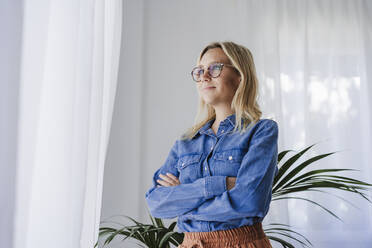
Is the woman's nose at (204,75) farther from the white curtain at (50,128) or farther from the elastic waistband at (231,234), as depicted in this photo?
the elastic waistband at (231,234)

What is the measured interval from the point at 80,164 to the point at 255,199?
55 cm

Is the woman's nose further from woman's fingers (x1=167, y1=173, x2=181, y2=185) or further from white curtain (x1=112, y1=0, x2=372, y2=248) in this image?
white curtain (x1=112, y1=0, x2=372, y2=248)

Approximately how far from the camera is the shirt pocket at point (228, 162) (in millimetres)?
1057

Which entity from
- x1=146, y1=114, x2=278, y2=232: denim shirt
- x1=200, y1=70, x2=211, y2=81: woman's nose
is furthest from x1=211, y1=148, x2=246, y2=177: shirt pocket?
x1=200, y1=70, x2=211, y2=81: woman's nose

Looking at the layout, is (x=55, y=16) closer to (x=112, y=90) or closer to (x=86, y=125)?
(x=86, y=125)

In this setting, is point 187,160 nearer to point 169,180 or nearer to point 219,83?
point 169,180

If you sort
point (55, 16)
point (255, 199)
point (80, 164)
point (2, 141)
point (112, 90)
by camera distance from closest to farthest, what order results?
point (2, 141)
point (55, 16)
point (255, 199)
point (80, 164)
point (112, 90)

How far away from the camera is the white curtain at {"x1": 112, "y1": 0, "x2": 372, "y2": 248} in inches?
96.7

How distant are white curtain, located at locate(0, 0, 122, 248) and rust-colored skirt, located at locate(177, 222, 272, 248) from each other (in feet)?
1.19

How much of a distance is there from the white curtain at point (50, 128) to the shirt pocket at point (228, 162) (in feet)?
1.41

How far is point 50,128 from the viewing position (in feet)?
2.78

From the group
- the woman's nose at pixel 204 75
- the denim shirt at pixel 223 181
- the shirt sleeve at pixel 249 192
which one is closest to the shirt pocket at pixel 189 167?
the denim shirt at pixel 223 181

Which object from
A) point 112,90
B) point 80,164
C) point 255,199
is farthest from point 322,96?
point 80,164

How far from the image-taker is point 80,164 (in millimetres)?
1071
